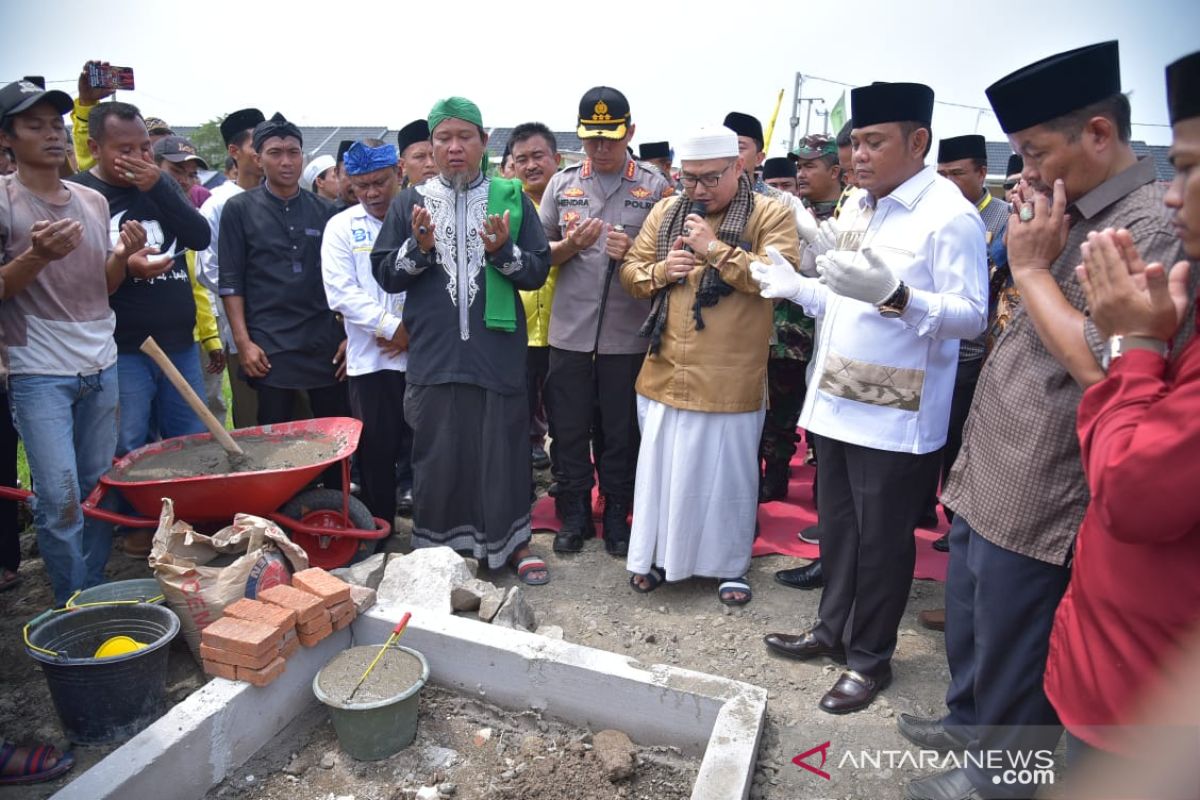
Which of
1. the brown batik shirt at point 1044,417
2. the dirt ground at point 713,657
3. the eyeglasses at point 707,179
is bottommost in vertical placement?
the dirt ground at point 713,657

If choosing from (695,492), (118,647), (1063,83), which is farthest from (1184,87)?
(118,647)

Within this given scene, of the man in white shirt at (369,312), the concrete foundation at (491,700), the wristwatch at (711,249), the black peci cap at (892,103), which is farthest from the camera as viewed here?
the man in white shirt at (369,312)

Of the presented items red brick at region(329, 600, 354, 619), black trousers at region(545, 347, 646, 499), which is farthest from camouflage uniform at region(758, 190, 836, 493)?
red brick at region(329, 600, 354, 619)

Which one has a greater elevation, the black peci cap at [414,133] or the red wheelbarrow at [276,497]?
the black peci cap at [414,133]

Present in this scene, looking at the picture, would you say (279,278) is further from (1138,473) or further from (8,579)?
(1138,473)

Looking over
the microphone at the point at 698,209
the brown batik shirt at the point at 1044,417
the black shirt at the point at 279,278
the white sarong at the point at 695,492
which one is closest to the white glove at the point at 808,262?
the microphone at the point at 698,209

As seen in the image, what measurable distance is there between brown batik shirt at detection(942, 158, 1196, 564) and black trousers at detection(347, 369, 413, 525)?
10.7ft

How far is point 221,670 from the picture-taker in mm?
2795

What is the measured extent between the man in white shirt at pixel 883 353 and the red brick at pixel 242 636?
6.95 ft

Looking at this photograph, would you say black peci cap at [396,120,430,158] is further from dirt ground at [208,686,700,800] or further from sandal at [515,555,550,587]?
dirt ground at [208,686,700,800]

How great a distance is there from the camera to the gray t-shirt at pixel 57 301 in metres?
3.40

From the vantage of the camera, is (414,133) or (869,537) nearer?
(869,537)

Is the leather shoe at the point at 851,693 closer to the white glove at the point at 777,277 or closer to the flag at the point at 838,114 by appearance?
the white glove at the point at 777,277

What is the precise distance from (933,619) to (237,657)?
3.06 metres
